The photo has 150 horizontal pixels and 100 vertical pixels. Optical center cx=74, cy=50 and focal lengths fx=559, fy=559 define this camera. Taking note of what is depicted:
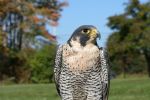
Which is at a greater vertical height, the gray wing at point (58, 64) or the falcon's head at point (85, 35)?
the falcon's head at point (85, 35)

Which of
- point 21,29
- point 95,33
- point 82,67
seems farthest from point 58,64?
point 21,29

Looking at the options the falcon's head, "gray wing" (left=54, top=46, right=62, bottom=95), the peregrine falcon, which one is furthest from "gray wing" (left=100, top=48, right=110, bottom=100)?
"gray wing" (left=54, top=46, right=62, bottom=95)

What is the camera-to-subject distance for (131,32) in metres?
57.8

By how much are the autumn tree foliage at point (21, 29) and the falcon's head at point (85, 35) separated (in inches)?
1730

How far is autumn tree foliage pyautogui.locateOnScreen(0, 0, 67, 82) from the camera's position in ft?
168

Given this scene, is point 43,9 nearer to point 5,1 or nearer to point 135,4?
point 5,1

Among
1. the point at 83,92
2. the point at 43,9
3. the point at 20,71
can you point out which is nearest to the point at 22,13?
the point at 43,9

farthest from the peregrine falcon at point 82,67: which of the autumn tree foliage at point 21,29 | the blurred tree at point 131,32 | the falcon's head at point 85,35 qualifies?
the blurred tree at point 131,32

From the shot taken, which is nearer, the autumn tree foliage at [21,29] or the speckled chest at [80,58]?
the speckled chest at [80,58]

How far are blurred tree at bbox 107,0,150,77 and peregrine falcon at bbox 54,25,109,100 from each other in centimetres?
4929

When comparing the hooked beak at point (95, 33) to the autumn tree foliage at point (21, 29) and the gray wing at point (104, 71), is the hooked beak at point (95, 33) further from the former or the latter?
the autumn tree foliage at point (21, 29)

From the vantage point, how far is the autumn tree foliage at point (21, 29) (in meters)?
51.2

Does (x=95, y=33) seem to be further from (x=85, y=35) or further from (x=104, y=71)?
(x=104, y=71)

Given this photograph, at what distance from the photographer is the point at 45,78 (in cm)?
3353
